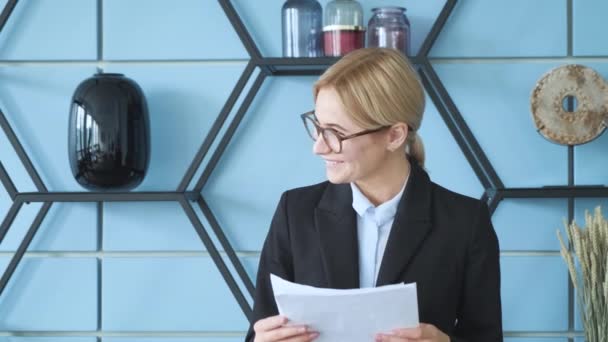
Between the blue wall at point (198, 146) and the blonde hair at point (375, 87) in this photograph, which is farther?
the blue wall at point (198, 146)

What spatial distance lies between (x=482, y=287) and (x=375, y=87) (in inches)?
17.0

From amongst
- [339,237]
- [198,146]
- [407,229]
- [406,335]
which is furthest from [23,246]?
[406,335]

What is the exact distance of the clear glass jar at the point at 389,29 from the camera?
2289mm

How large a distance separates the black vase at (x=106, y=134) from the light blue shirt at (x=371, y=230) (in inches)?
33.7

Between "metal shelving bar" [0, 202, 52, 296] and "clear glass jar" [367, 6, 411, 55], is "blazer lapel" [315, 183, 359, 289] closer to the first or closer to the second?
"clear glass jar" [367, 6, 411, 55]

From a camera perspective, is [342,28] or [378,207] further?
[342,28]

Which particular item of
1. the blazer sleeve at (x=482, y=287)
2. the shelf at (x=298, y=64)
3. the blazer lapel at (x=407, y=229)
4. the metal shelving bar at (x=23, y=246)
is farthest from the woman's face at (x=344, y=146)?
the metal shelving bar at (x=23, y=246)

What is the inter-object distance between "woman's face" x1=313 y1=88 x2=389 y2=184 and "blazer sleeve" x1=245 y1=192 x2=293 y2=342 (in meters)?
0.16

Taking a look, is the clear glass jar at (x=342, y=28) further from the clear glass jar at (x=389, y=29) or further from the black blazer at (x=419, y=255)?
the black blazer at (x=419, y=255)

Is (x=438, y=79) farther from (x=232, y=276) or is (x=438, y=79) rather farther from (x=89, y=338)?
(x=89, y=338)

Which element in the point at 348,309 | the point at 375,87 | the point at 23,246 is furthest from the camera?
the point at 23,246

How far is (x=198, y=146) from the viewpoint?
2475 mm

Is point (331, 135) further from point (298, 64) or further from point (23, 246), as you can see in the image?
point (23, 246)

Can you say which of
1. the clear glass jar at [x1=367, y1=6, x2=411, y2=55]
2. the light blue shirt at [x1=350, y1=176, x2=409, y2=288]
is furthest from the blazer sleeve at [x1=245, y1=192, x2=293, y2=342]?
the clear glass jar at [x1=367, y1=6, x2=411, y2=55]
